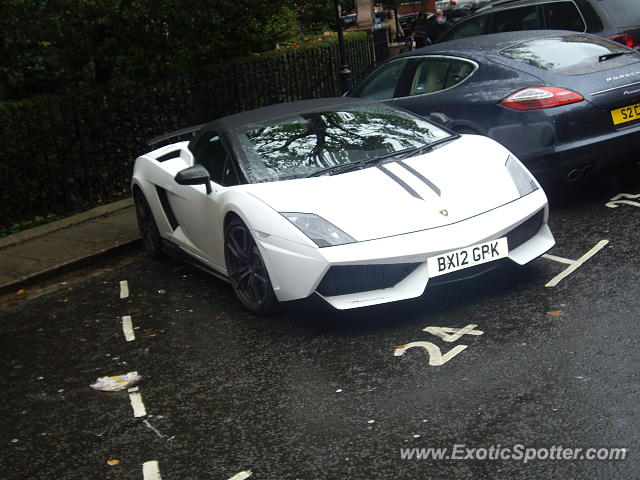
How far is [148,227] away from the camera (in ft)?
28.3

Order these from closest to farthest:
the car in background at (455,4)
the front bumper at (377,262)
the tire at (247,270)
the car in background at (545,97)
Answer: the front bumper at (377,262) < the tire at (247,270) < the car in background at (545,97) < the car in background at (455,4)

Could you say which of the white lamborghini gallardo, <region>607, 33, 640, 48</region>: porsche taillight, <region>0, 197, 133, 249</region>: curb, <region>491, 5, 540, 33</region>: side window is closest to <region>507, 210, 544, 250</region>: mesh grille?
the white lamborghini gallardo

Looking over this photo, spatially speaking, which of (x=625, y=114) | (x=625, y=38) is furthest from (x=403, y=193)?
(x=625, y=38)

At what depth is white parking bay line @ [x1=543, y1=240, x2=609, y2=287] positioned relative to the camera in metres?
6.16

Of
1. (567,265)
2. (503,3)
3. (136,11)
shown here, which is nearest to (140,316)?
(567,265)

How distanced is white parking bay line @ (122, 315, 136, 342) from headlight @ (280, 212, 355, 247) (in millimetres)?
1581

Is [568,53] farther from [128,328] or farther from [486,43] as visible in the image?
[128,328]

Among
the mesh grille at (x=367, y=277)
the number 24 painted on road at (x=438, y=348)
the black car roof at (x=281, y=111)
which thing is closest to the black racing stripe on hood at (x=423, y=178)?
the mesh grille at (x=367, y=277)

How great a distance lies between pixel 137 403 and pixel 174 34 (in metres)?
8.37

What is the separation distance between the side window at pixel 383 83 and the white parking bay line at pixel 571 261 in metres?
3.21

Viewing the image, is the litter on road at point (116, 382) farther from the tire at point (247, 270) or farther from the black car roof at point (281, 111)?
the black car roof at point (281, 111)

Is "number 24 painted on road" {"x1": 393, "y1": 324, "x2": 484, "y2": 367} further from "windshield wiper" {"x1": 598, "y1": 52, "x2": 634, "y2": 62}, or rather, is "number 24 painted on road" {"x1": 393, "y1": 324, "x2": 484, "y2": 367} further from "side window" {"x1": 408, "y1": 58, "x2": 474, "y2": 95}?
"windshield wiper" {"x1": 598, "y1": 52, "x2": 634, "y2": 62}

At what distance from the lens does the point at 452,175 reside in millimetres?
6086

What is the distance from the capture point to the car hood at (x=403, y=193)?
5.65m
